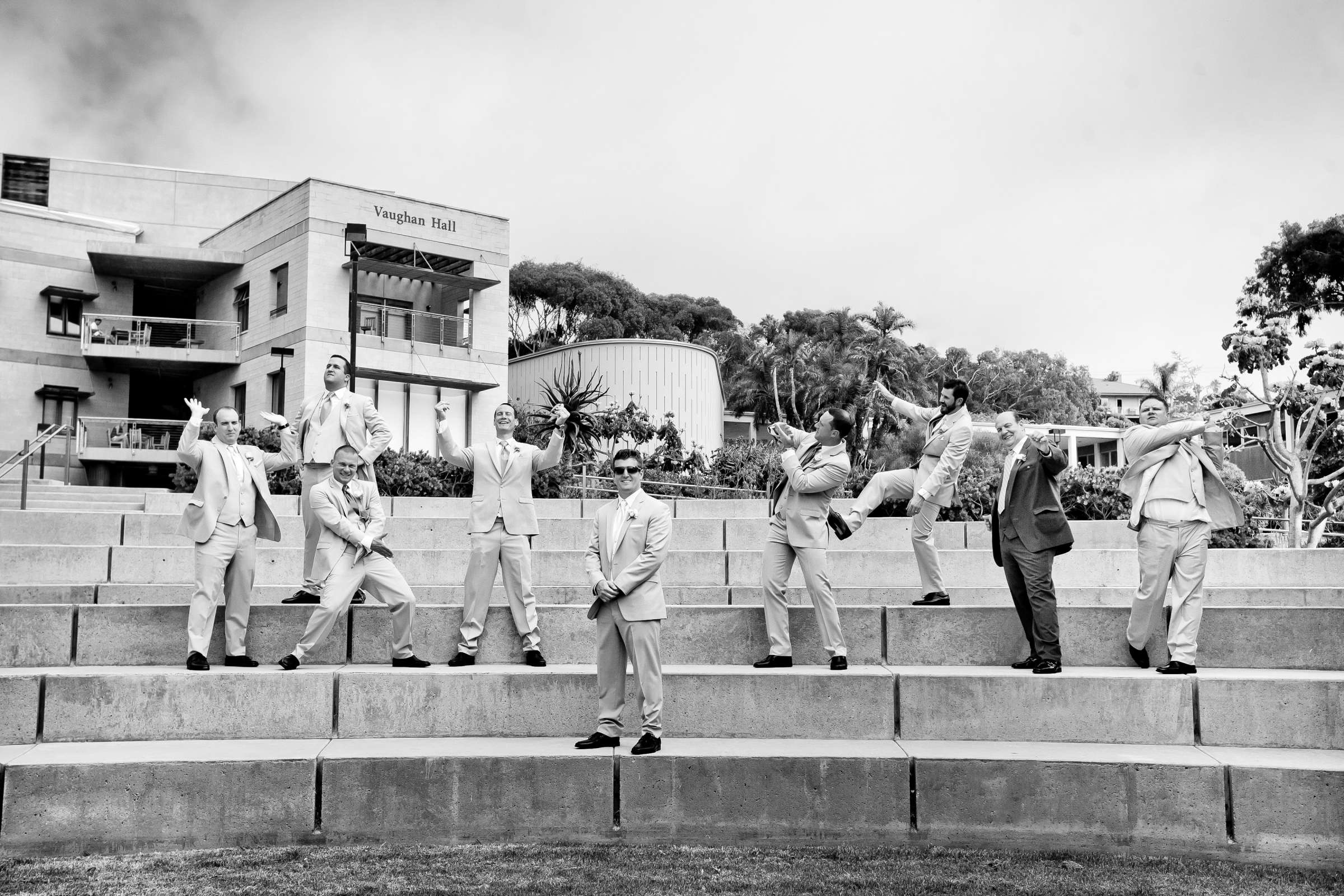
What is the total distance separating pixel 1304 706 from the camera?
657cm

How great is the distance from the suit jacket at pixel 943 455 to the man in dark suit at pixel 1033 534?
0.81m

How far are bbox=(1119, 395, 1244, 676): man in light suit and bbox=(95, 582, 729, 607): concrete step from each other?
3902mm

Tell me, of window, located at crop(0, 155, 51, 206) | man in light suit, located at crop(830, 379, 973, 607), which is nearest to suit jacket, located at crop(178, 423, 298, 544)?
man in light suit, located at crop(830, 379, 973, 607)

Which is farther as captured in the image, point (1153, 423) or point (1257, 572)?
point (1257, 572)

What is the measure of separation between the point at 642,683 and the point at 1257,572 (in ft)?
29.4

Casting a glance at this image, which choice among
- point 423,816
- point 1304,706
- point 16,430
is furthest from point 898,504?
point 16,430

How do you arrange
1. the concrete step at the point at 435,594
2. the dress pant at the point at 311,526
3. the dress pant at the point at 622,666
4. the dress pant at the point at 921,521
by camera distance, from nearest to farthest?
the dress pant at the point at 622,666
the dress pant at the point at 311,526
the dress pant at the point at 921,521
the concrete step at the point at 435,594

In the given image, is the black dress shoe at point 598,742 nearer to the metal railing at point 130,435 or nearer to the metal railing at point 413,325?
the metal railing at point 413,325

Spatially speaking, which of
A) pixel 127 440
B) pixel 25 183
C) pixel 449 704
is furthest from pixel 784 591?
pixel 25 183

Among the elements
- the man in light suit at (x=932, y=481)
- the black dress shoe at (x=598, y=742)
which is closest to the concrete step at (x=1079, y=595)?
the man in light suit at (x=932, y=481)

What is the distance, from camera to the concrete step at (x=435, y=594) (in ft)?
30.2

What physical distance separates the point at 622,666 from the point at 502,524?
187 cm

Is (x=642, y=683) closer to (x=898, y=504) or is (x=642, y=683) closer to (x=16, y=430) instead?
(x=898, y=504)

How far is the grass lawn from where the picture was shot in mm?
5062
